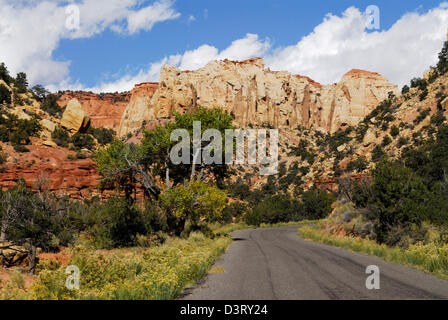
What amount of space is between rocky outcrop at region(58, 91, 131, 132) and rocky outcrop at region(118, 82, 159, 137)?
44.1ft

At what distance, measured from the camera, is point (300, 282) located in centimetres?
889

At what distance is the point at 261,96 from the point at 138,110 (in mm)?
56745

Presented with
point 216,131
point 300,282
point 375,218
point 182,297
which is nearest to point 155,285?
point 182,297

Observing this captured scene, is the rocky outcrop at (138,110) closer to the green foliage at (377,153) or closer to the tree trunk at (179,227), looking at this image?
the green foliage at (377,153)

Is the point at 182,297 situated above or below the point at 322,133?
below

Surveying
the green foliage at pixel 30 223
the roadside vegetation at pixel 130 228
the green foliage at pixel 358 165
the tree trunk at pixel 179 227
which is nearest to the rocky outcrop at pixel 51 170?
the roadside vegetation at pixel 130 228

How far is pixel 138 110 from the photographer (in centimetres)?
14525

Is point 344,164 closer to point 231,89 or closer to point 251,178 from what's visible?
point 251,178

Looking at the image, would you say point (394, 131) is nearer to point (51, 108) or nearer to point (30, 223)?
point (30, 223)

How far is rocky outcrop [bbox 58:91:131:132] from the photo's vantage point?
15743 cm

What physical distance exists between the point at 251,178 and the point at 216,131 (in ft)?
201

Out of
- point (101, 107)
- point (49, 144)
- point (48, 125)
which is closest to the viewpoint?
point (49, 144)

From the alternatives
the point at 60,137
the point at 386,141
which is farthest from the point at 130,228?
the point at 386,141

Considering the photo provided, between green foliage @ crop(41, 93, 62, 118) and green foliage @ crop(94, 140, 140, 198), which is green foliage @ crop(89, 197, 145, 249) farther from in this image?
green foliage @ crop(41, 93, 62, 118)
